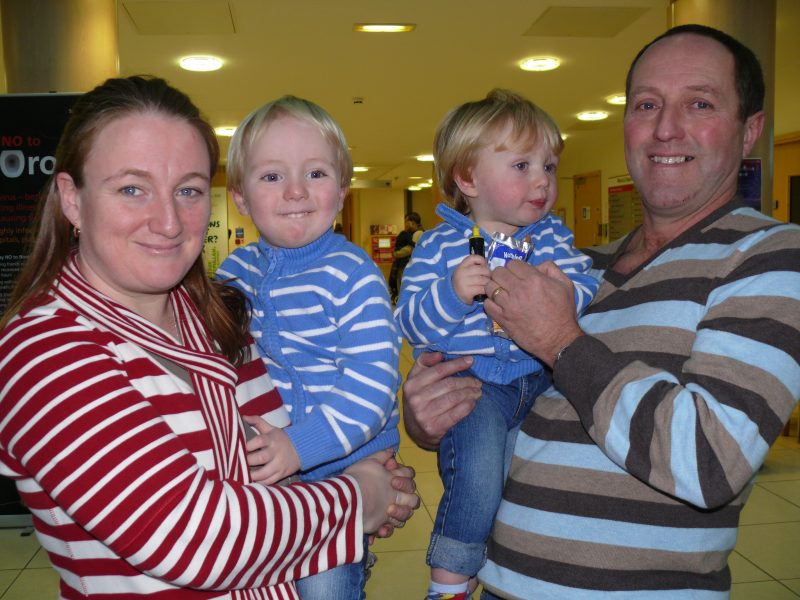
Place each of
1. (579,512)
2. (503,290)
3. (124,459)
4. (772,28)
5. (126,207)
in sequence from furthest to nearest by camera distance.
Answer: (772,28)
(503,290)
(579,512)
(126,207)
(124,459)

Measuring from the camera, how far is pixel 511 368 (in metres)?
1.75

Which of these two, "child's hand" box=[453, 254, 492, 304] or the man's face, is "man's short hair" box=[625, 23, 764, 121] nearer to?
the man's face

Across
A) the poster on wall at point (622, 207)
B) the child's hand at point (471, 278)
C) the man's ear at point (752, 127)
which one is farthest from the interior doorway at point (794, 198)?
the child's hand at point (471, 278)

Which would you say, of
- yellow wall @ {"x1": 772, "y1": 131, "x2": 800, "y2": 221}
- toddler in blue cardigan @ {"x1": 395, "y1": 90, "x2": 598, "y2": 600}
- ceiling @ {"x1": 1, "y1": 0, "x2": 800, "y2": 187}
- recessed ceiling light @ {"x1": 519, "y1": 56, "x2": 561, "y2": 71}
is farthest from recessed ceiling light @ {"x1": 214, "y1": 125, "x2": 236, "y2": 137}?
toddler in blue cardigan @ {"x1": 395, "y1": 90, "x2": 598, "y2": 600}

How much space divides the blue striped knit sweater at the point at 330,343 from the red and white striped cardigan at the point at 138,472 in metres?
0.22

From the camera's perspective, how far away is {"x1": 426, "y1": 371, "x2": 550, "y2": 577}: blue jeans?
1600mm

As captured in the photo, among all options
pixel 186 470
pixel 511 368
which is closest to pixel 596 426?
pixel 511 368

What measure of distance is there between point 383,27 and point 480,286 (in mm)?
4765

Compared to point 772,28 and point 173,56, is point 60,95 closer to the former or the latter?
point 173,56

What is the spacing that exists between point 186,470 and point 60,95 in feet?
10.2

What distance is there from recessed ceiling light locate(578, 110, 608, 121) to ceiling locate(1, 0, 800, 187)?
1.00 feet

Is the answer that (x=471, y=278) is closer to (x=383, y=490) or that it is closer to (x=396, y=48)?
(x=383, y=490)

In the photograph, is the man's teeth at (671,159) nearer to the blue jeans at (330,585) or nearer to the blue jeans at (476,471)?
the blue jeans at (476,471)

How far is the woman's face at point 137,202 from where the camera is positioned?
1086 millimetres
